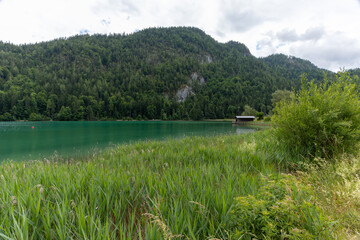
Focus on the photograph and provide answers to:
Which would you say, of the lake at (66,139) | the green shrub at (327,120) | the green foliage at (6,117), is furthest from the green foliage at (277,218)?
the green foliage at (6,117)

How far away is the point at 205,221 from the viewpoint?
97.0 inches

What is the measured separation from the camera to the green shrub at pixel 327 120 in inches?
247

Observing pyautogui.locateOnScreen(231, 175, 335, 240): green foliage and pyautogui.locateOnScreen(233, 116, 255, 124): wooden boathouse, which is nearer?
pyautogui.locateOnScreen(231, 175, 335, 240): green foliage

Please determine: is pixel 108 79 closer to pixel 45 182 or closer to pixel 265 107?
pixel 265 107

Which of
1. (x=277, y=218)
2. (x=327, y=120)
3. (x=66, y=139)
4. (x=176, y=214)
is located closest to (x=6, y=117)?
(x=66, y=139)

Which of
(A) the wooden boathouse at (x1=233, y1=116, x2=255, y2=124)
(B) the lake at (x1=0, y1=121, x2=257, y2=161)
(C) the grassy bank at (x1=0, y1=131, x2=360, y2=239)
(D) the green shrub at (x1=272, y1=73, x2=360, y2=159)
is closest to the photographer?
(C) the grassy bank at (x1=0, y1=131, x2=360, y2=239)

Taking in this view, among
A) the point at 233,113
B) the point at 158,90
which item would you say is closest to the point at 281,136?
Answer: the point at 233,113

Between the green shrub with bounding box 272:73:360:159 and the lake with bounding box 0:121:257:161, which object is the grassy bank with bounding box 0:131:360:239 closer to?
the green shrub with bounding box 272:73:360:159

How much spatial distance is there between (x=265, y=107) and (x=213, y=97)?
189 feet

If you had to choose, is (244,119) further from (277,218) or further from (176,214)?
(176,214)

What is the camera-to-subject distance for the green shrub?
6.27 m

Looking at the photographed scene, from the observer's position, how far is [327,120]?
21.0 feet

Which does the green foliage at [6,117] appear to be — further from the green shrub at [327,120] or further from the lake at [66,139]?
the green shrub at [327,120]

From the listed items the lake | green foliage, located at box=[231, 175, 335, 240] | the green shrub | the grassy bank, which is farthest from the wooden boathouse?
green foliage, located at box=[231, 175, 335, 240]
